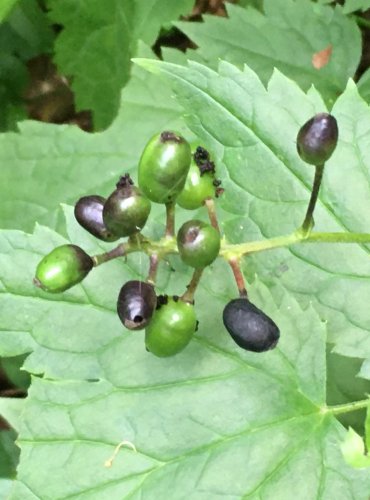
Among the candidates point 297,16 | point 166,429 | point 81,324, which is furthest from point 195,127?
point 297,16

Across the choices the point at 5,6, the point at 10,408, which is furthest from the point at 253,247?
the point at 5,6

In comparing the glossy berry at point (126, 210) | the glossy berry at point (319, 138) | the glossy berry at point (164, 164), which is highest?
the glossy berry at point (319, 138)

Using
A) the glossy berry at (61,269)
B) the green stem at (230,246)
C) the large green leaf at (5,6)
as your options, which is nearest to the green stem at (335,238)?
the green stem at (230,246)

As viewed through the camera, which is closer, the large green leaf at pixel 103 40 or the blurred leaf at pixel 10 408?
the blurred leaf at pixel 10 408

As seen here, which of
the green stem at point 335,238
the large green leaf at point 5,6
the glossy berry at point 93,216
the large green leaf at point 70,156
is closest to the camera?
the glossy berry at point 93,216

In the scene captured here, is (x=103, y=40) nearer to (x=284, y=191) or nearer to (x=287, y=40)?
(x=287, y=40)

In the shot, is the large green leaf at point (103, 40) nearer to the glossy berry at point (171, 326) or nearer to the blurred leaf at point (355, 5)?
the blurred leaf at point (355, 5)

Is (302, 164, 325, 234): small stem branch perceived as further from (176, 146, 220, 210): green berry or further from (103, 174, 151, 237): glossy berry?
(103, 174, 151, 237): glossy berry

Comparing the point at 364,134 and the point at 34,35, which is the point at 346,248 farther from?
the point at 34,35
